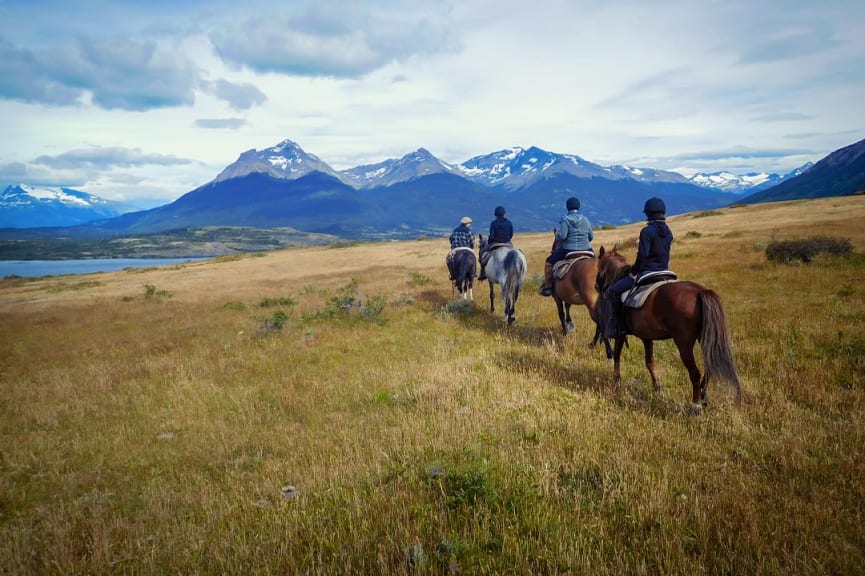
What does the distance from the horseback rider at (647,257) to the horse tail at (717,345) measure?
1349 mm

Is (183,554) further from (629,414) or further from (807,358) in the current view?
(807,358)

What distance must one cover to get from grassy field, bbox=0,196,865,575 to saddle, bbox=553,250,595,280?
1.93 m

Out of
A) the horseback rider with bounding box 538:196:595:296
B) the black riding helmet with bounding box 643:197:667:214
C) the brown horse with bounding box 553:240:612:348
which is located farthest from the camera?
the horseback rider with bounding box 538:196:595:296

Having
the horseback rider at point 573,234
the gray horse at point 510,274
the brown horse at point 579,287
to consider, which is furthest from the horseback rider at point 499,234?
the brown horse at point 579,287

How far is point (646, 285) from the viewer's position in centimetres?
807

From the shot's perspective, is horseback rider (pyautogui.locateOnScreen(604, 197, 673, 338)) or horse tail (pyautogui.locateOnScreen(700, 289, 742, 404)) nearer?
horse tail (pyautogui.locateOnScreen(700, 289, 742, 404))

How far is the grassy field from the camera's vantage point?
402 centimetres

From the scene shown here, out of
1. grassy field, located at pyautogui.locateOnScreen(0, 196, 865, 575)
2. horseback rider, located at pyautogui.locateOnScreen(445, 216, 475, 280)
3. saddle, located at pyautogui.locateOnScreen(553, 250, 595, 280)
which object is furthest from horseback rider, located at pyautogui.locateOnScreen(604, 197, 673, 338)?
horseback rider, located at pyautogui.locateOnScreen(445, 216, 475, 280)

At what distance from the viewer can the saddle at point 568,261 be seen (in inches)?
488

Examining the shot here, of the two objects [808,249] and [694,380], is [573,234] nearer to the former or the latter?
[694,380]

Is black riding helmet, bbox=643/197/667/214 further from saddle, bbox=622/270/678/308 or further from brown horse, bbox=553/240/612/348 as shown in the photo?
brown horse, bbox=553/240/612/348

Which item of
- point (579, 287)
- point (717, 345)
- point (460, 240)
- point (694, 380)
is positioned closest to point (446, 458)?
point (694, 380)

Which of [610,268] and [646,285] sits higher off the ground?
[610,268]

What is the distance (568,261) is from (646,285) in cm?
457
